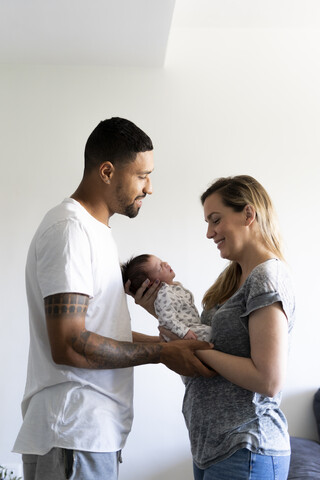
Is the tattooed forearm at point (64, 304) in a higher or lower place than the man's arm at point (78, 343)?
higher

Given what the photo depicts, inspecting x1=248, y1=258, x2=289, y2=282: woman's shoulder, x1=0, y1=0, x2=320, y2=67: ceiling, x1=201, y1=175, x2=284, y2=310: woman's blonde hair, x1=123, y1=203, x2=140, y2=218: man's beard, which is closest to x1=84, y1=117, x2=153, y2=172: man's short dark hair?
x1=123, y1=203, x2=140, y2=218: man's beard

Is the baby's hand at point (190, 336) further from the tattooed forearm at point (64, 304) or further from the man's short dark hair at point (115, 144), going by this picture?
the man's short dark hair at point (115, 144)

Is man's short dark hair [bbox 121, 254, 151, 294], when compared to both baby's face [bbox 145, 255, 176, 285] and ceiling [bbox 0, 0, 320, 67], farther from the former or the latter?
ceiling [bbox 0, 0, 320, 67]

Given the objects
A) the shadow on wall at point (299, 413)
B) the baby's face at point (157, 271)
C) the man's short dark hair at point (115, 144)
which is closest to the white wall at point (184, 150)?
the shadow on wall at point (299, 413)

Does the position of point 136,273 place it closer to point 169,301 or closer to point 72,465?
point 169,301

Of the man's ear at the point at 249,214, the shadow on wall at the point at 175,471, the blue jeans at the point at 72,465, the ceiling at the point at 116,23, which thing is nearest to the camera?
the blue jeans at the point at 72,465

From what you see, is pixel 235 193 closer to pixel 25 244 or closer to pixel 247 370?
pixel 247 370

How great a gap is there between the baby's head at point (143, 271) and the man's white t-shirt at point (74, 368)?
0.99 feet

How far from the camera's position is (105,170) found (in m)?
1.78

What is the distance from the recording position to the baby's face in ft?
6.58

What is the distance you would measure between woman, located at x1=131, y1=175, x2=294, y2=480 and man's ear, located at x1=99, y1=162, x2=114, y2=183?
1.46 ft

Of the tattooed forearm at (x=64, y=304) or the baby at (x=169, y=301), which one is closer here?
the tattooed forearm at (x=64, y=304)

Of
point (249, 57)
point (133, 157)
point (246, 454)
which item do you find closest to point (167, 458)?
point (246, 454)

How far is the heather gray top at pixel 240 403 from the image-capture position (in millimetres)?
1516
